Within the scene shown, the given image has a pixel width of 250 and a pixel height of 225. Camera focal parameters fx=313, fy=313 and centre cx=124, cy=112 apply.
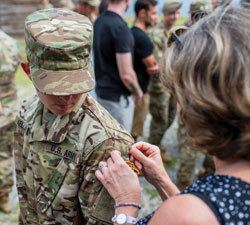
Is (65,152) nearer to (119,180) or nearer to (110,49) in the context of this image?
(119,180)

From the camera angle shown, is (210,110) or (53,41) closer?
(210,110)

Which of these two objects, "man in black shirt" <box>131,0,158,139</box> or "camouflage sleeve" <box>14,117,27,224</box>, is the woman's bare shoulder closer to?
"camouflage sleeve" <box>14,117,27,224</box>

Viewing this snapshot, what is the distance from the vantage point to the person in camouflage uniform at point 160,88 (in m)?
4.77

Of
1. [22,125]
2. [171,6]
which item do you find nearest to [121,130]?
[22,125]

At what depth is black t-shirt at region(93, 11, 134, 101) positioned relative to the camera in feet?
11.7

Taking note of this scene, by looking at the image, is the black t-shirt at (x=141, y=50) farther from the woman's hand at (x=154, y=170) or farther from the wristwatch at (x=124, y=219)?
the wristwatch at (x=124, y=219)

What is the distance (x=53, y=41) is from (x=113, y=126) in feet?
1.75

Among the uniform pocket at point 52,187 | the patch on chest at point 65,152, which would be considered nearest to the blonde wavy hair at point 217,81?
the patch on chest at point 65,152

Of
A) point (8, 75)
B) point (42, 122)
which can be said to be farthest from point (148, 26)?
point (42, 122)

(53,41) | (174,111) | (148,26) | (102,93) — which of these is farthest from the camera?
(174,111)

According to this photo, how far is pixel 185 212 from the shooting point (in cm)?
95

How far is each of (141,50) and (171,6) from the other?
1.16 meters

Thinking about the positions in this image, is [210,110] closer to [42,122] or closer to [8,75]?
[42,122]

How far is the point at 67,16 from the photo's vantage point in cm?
156
